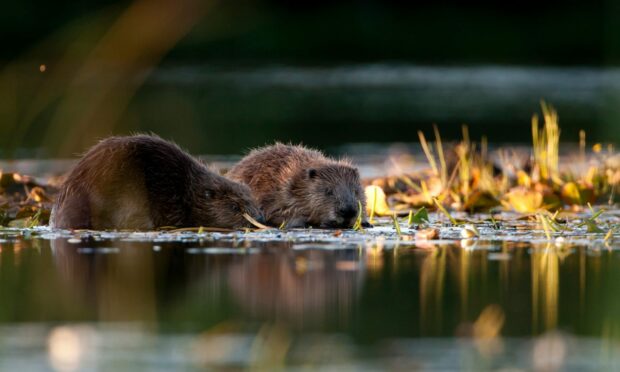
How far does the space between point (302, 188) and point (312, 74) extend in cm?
1857

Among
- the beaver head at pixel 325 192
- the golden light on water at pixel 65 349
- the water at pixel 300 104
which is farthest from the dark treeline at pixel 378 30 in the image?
the golden light on water at pixel 65 349

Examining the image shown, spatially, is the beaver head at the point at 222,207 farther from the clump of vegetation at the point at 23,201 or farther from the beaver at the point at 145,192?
the clump of vegetation at the point at 23,201

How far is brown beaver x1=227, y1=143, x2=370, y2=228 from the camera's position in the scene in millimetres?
9083

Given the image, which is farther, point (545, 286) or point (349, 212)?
point (349, 212)

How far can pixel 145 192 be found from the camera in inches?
321

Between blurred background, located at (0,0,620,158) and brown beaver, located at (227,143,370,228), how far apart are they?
1.30 meters

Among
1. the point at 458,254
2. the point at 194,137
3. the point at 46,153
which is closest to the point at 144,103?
the point at 194,137

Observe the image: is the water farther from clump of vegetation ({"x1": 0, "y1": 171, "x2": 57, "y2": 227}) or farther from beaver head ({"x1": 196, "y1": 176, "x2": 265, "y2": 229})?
beaver head ({"x1": 196, "y1": 176, "x2": 265, "y2": 229})

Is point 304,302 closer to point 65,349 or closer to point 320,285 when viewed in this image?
point 320,285

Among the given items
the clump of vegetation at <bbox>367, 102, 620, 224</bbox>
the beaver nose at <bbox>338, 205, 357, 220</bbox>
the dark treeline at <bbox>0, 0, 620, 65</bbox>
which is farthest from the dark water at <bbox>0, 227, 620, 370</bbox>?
the dark treeline at <bbox>0, 0, 620, 65</bbox>

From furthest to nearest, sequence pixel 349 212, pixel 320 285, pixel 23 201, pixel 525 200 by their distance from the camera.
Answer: pixel 23 201
pixel 525 200
pixel 349 212
pixel 320 285

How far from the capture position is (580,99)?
23344mm

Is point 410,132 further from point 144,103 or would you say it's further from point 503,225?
point 503,225

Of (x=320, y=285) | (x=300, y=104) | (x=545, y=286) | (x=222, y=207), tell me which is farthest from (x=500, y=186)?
(x=300, y=104)
